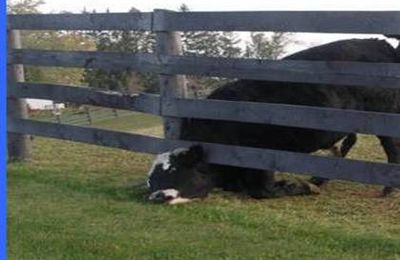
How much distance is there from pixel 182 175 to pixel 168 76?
1.05 meters

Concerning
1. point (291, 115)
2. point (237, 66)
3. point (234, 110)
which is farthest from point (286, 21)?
point (234, 110)

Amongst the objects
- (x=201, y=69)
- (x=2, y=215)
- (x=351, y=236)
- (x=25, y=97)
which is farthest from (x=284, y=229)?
(x=25, y=97)

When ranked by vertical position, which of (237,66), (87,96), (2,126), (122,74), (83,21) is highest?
(2,126)

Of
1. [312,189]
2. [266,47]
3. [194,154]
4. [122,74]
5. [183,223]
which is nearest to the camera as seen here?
[183,223]

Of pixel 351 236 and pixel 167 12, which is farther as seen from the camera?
pixel 167 12

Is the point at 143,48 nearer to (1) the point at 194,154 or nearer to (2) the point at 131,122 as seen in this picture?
(2) the point at 131,122

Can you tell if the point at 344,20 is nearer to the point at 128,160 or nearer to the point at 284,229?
the point at 284,229

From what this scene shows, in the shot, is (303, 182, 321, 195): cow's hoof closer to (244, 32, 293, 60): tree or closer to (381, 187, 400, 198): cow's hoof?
(381, 187, 400, 198): cow's hoof

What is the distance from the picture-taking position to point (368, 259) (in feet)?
16.4

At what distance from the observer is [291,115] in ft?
21.2

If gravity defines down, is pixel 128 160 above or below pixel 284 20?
below

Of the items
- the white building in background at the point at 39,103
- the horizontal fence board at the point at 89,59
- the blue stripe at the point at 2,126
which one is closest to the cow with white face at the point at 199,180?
the horizontal fence board at the point at 89,59

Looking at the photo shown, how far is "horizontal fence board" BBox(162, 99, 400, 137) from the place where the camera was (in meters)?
5.88

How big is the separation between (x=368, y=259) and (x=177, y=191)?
2.40 meters
